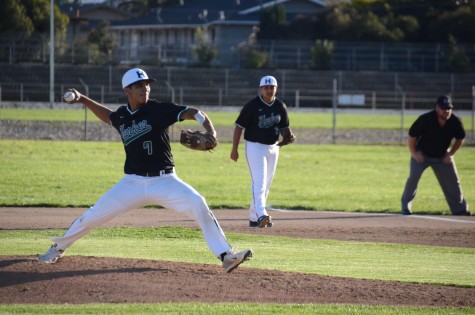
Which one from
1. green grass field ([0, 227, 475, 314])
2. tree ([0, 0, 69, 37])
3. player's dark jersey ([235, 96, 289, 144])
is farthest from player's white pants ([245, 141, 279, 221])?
tree ([0, 0, 69, 37])

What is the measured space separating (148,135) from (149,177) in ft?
1.40

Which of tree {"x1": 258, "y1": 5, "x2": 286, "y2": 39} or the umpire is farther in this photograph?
tree {"x1": 258, "y1": 5, "x2": 286, "y2": 39}

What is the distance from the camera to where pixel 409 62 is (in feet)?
190

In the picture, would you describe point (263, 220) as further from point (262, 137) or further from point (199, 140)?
point (199, 140)

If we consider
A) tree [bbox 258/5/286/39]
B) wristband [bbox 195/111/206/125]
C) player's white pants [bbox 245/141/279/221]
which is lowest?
player's white pants [bbox 245/141/279/221]

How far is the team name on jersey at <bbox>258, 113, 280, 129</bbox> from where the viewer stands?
14008mm

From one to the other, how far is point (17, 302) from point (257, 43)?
2014 inches

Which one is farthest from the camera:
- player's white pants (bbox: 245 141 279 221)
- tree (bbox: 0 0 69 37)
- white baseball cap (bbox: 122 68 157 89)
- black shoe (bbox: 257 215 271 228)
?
tree (bbox: 0 0 69 37)

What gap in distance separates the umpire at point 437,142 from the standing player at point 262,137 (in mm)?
3077

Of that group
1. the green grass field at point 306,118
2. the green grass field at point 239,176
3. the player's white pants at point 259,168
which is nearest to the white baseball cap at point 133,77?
the player's white pants at point 259,168

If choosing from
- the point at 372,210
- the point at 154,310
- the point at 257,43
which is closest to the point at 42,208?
the point at 372,210

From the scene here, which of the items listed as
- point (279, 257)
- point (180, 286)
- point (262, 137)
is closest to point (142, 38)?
point (262, 137)

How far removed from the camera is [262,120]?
46.0 feet

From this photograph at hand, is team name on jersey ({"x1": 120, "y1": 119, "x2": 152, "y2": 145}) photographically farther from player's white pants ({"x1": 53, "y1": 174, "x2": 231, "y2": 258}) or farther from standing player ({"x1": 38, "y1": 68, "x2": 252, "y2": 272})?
player's white pants ({"x1": 53, "y1": 174, "x2": 231, "y2": 258})
